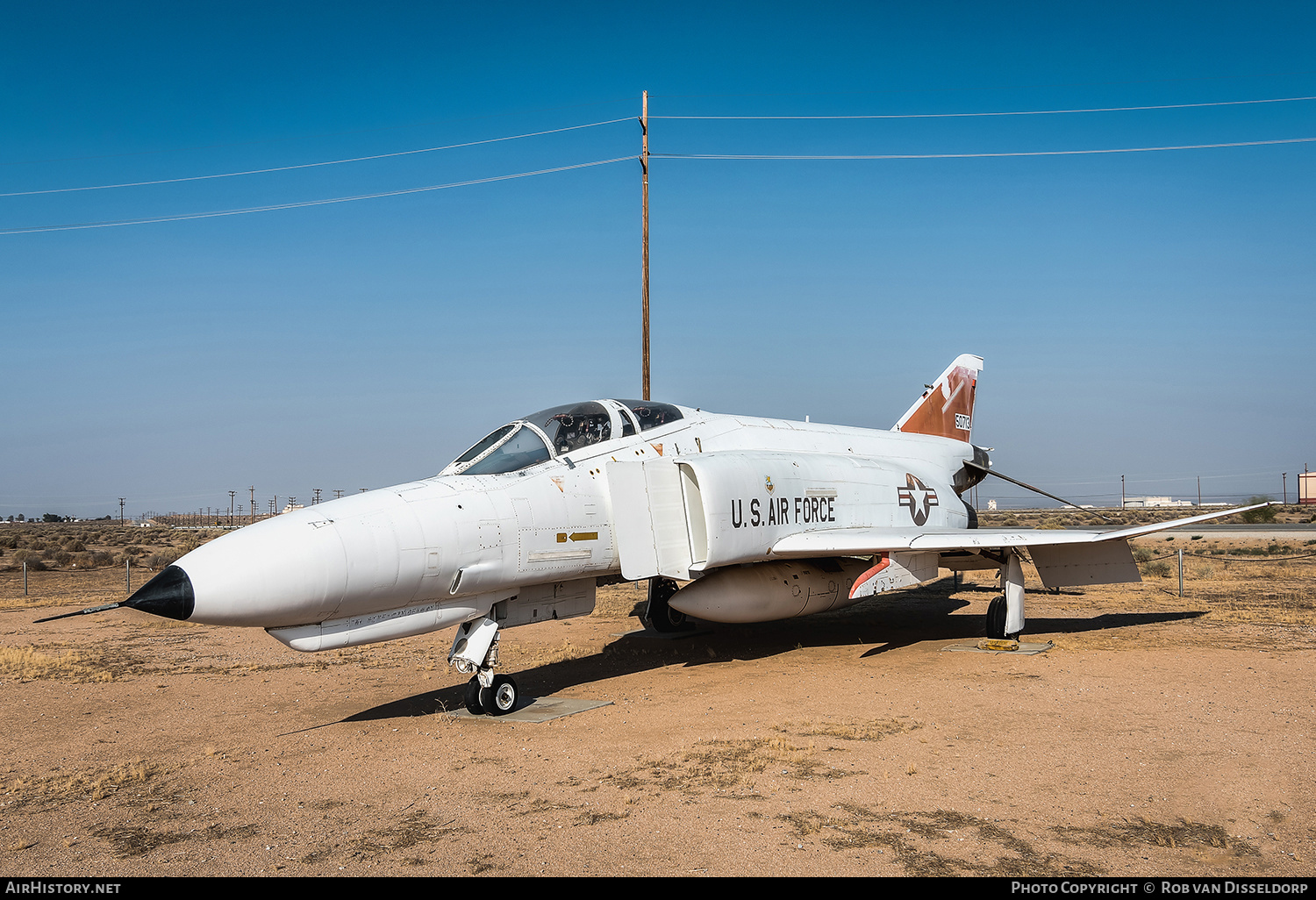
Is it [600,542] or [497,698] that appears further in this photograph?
[600,542]

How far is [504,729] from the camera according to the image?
8500 mm

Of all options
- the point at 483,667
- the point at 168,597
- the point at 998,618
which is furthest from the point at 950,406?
the point at 168,597

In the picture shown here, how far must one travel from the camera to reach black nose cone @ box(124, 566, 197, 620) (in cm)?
669

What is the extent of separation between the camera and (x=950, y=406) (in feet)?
57.5

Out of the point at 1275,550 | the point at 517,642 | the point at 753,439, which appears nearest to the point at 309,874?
the point at 753,439

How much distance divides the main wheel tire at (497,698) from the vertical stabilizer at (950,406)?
9727 mm

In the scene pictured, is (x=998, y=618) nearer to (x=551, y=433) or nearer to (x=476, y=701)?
(x=551, y=433)

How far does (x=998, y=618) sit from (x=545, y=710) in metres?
6.90

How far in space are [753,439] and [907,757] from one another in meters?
5.93

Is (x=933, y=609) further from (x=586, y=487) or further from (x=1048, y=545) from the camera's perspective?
(x=586, y=487)

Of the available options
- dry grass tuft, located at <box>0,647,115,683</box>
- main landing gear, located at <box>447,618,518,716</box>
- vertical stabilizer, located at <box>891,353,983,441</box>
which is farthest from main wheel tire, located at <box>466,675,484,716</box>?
vertical stabilizer, located at <box>891,353,983,441</box>

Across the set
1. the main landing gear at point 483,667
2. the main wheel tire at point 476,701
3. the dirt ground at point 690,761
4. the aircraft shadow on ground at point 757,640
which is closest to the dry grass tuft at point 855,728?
the dirt ground at point 690,761
